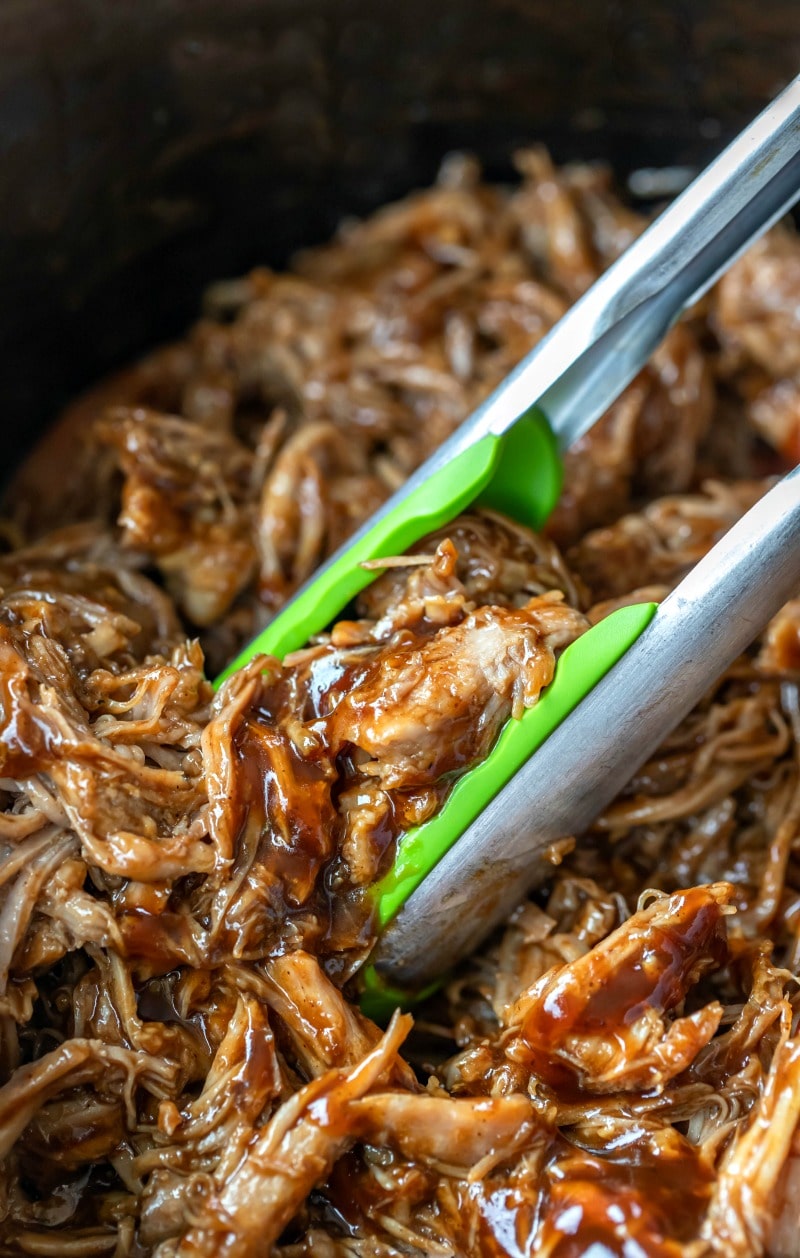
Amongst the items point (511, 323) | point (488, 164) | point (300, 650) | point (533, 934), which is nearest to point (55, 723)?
point (300, 650)

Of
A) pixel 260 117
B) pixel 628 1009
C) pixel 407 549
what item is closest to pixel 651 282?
pixel 407 549

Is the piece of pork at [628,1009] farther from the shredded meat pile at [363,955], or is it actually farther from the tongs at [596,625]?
the tongs at [596,625]

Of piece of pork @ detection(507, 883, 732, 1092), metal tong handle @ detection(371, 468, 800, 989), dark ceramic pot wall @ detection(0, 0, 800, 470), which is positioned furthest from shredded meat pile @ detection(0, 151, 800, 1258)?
dark ceramic pot wall @ detection(0, 0, 800, 470)

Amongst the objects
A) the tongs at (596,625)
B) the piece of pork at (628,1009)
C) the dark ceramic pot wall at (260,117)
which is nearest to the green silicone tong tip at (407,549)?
the tongs at (596,625)

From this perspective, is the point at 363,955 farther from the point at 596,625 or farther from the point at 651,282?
the point at 651,282

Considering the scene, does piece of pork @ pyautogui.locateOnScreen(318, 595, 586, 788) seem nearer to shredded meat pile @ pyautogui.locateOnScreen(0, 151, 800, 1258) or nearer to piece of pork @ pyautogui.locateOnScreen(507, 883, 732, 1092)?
shredded meat pile @ pyautogui.locateOnScreen(0, 151, 800, 1258)

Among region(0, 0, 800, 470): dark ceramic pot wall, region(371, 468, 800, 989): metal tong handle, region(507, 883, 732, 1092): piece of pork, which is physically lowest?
region(507, 883, 732, 1092): piece of pork
